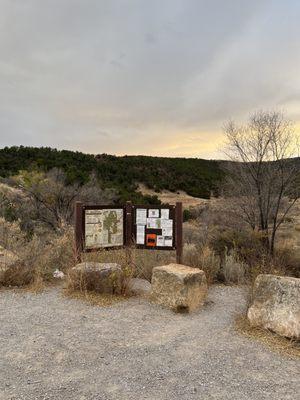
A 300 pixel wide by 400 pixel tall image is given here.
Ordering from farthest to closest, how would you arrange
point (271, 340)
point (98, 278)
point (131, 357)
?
point (98, 278), point (271, 340), point (131, 357)

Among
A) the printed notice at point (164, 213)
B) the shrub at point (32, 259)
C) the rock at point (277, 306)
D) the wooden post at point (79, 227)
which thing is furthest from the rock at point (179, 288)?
the shrub at point (32, 259)

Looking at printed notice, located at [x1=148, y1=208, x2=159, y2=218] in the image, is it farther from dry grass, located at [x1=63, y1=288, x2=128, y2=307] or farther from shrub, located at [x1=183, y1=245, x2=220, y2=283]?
dry grass, located at [x1=63, y1=288, x2=128, y2=307]

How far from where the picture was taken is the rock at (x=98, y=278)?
6727 mm

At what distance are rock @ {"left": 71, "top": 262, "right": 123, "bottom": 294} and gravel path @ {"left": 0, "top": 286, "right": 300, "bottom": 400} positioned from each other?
22.1 inches

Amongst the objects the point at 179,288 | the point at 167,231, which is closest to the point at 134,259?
the point at 167,231

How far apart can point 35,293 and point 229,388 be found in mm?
4301

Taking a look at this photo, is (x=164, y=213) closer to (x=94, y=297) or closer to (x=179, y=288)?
(x=179, y=288)

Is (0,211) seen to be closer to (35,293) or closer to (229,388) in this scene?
(35,293)

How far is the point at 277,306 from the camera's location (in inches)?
198

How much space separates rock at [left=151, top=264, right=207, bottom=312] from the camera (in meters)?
6.07

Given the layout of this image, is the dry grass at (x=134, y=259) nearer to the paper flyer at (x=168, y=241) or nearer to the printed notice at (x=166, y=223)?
the paper flyer at (x=168, y=241)

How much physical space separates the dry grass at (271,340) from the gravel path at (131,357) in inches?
5.5

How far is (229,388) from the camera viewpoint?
12.1 ft

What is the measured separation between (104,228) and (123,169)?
33257 mm
